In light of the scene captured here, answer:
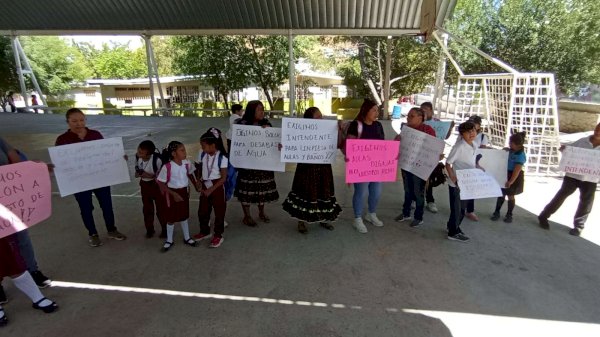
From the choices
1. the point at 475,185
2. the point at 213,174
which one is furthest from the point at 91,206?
the point at 475,185

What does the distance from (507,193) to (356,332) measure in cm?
304

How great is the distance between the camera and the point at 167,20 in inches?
525

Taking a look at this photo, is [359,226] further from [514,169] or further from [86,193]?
[86,193]

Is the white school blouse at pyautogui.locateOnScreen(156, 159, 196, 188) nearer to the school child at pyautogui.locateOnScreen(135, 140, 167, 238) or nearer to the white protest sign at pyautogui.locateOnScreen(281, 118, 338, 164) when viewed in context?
the school child at pyautogui.locateOnScreen(135, 140, 167, 238)

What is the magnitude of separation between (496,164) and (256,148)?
297 cm

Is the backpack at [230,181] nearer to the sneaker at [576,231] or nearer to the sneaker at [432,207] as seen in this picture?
the sneaker at [432,207]

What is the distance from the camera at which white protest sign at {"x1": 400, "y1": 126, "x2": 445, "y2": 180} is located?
152 inches

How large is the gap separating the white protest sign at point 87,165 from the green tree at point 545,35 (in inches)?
669

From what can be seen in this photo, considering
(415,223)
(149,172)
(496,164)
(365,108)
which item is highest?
(365,108)

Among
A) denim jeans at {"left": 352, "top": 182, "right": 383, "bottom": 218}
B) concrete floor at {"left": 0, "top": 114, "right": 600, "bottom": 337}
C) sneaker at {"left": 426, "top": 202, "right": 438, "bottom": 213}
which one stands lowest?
concrete floor at {"left": 0, "top": 114, "right": 600, "bottom": 337}

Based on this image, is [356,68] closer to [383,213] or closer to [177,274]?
[383,213]

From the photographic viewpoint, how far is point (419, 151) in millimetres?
4035

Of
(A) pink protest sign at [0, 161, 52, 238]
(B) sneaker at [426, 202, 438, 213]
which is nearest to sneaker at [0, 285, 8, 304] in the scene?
(A) pink protest sign at [0, 161, 52, 238]

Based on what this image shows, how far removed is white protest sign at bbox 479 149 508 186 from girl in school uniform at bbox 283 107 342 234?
1.97 meters
